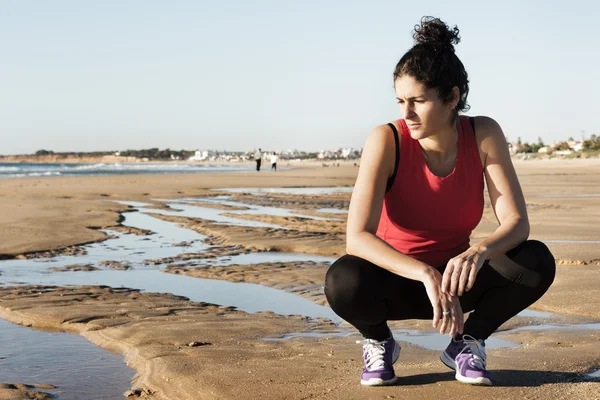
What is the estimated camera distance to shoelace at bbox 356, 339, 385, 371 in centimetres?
291

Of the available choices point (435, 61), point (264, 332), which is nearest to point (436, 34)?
point (435, 61)

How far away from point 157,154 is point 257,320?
13423 centimetres

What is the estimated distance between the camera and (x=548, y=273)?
2895 millimetres

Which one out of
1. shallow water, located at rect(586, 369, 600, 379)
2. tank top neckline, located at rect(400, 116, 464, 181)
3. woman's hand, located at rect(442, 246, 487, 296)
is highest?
tank top neckline, located at rect(400, 116, 464, 181)

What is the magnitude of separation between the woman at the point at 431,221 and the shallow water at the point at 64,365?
102 cm

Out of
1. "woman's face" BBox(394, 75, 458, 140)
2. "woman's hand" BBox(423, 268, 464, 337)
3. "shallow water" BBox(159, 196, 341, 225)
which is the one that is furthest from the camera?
"shallow water" BBox(159, 196, 341, 225)

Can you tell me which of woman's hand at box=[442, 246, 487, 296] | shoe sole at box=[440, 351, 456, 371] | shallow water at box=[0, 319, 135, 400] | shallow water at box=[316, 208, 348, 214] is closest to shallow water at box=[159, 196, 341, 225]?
shallow water at box=[316, 208, 348, 214]

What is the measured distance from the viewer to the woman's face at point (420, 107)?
2826 millimetres

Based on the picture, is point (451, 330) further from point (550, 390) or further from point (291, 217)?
point (291, 217)

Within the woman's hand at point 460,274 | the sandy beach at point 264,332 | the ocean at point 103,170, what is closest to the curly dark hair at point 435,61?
the woman's hand at point 460,274

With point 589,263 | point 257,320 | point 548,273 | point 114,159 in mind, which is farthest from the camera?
point 114,159

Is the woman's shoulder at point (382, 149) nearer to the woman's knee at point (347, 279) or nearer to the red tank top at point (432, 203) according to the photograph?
the red tank top at point (432, 203)

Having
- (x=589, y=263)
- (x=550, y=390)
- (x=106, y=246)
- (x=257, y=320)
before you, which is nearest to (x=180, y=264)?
(x=106, y=246)

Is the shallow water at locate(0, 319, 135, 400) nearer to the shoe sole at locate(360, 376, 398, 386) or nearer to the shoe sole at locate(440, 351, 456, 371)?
the shoe sole at locate(360, 376, 398, 386)
